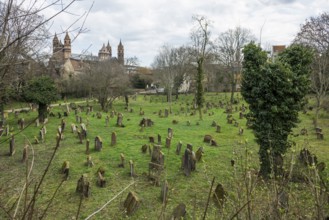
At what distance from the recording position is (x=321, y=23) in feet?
81.8

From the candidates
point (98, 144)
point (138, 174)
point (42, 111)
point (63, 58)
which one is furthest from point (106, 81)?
point (138, 174)

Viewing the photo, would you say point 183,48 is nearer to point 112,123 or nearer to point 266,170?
point 112,123

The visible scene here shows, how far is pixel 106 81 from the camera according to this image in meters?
30.4

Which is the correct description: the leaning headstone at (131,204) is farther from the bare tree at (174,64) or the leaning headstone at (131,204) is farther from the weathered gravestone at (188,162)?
the bare tree at (174,64)

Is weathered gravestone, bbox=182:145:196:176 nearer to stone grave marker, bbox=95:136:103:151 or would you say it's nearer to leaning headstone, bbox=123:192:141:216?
leaning headstone, bbox=123:192:141:216

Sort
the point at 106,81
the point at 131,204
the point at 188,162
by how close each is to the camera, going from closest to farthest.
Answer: the point at 131,204, the point at 188,162, the point at 106,81

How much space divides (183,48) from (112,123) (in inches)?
1247

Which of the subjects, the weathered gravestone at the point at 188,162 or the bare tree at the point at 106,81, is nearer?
the weathered gravestone at the point at 188,162

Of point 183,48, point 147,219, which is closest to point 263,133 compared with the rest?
point 147,219

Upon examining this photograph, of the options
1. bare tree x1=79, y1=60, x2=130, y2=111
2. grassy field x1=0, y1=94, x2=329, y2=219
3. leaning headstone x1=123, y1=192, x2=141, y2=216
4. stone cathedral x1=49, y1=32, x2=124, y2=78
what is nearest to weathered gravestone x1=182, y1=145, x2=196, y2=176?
grassy field x1=0, y1=94, x2=329, y2=219

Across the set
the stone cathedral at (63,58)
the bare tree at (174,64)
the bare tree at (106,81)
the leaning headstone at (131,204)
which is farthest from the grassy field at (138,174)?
the bare tree at (174,64)

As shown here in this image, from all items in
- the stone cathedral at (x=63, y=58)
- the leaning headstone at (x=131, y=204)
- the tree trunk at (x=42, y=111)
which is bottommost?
the leaning headstone at (x=131, y=204)

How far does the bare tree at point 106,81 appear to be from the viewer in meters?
30.3

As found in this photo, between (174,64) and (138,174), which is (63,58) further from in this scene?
(174,64)
